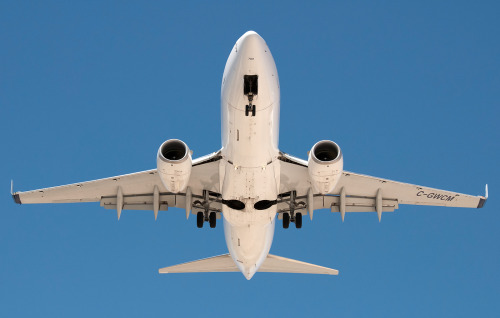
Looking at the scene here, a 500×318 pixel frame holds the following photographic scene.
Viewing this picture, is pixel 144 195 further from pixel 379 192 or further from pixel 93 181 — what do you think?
pixel 379 192

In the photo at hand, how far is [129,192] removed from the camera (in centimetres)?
2902

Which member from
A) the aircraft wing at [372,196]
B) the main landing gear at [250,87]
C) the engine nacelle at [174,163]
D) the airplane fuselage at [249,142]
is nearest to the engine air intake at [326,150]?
the airplane fuselage at [249,142]

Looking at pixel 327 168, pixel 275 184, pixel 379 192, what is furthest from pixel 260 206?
pixel 379 192

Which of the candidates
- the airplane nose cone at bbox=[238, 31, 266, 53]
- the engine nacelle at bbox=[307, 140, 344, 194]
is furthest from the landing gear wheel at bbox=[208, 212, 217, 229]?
the airplane nose cone at bbox=[238, 31, 266, 53]

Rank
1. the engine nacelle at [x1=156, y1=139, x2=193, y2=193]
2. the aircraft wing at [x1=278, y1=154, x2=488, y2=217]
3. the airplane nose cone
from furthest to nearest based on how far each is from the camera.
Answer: the aircraft wing at [x1=278, y1=154, x2=488, y2=217] < the engine nacelle at [x1=156, y1=139, x2=193, y2=193] < the airplane nose cone

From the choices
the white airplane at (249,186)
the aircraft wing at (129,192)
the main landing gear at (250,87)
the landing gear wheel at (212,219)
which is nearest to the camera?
the main landing gear at (250,87)

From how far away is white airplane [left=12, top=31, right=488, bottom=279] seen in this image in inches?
913

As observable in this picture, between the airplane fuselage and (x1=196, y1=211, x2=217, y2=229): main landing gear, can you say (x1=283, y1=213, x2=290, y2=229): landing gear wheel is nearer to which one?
the airplane fuselage

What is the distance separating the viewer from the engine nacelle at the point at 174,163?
24.3m

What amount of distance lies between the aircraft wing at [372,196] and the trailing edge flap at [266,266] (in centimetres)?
232

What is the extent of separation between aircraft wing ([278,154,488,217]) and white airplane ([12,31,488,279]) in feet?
0.11

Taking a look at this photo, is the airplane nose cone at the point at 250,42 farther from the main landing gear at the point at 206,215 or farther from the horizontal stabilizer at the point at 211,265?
the horizontal stabilizer at the point at 211,265

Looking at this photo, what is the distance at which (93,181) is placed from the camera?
92.2 feet

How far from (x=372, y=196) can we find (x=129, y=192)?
8382 millimetres
